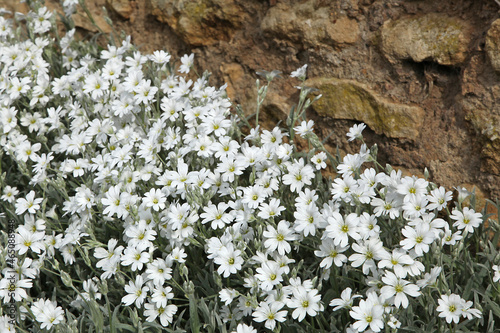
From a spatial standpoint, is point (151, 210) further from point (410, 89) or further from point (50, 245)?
point (410, 89)

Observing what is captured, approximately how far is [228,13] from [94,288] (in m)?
2.59

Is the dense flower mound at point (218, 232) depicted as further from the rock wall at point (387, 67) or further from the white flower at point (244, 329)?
the rock wall at point (387, 67)

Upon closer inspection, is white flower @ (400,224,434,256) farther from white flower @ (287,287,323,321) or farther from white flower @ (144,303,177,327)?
white flower @ (144,303,177,327)

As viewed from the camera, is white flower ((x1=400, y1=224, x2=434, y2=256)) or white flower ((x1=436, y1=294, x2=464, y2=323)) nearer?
white flower ((x1=436, y1=294, x2=464, y2=323))

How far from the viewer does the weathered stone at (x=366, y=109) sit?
345cm

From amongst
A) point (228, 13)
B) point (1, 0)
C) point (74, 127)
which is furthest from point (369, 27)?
point (1, 0)

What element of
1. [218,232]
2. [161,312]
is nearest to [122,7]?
[218,232]

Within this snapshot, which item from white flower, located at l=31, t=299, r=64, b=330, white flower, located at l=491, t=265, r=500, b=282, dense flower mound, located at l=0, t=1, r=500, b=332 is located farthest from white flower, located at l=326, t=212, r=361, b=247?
white flower, located at l=31, t=299, r=64, b=330

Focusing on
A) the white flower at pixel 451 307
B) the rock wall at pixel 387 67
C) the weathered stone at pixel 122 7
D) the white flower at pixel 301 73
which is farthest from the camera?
the weathered stone at pixel 122 7

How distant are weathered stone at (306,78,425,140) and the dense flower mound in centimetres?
18

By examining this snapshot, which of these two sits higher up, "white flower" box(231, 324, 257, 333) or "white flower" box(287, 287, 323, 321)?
"white flower" box(287, 287, 323, 321)

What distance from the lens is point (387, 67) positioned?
360 cm

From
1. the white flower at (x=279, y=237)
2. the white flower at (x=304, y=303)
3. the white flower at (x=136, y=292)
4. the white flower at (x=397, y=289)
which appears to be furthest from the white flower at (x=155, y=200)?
the white flower at (x=397, y=289)

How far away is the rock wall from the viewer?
3.25 m
